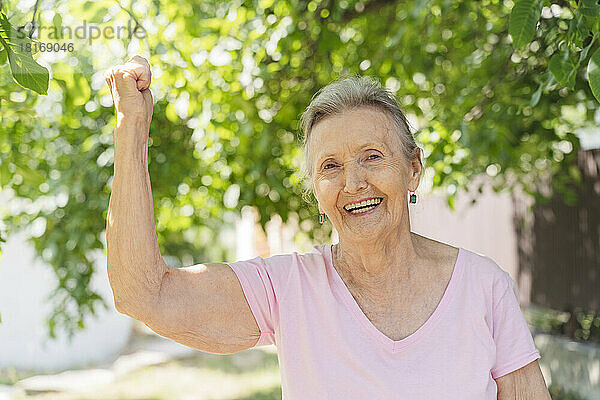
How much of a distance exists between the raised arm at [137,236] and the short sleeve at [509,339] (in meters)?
0.71

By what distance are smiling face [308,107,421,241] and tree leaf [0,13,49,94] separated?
2.09 feet

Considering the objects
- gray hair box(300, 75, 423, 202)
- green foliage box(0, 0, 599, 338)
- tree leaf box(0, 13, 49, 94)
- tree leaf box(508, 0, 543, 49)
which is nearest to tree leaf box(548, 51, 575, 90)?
tree leaf box(508, 0, 543, 49)

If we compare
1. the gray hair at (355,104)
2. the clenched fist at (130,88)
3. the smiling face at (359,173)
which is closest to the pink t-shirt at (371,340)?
the smiling face at (359,173)

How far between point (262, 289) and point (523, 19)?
2.81 ft

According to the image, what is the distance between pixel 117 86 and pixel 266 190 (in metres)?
2.09

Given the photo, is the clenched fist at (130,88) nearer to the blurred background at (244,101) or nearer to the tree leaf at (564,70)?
the blurred background at (244,101)

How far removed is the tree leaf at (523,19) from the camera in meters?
1.59

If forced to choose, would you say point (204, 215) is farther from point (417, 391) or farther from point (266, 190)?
point (417, 391)

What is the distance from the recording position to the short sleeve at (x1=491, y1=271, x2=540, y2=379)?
1.65m

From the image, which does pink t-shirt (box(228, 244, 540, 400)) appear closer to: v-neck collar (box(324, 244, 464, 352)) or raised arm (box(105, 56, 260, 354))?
v-neck collar (box(324, 244, 464, 352))

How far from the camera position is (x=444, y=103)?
3.49m

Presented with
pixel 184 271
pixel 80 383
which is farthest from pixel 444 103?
pixel 80 383

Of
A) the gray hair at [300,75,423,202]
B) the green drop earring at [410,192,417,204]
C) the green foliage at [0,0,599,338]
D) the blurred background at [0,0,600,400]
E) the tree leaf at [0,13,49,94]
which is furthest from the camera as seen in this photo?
the green foliage at [0,0,599,338]

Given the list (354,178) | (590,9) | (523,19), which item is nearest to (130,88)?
(354,178)
